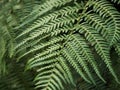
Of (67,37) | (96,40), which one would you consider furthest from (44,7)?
(96,40)

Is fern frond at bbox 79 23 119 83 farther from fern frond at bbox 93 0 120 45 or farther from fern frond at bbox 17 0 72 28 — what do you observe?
fern frond at bbox 17 0 72 28

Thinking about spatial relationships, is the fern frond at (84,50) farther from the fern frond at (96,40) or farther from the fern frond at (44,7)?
the fern frond at (44,7)

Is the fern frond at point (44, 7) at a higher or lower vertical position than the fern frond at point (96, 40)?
higher

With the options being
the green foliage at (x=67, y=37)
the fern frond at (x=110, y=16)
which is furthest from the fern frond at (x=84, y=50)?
the fern frond at (x=110, y=16)

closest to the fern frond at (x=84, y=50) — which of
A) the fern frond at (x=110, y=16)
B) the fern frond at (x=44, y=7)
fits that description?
the fern frond at (x=110, y=16)

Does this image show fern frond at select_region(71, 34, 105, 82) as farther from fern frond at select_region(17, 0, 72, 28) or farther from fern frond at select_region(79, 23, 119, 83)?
fern frond at select_region(17, 0, 72, 28)

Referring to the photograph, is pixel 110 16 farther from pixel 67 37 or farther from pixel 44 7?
pixel 44 7

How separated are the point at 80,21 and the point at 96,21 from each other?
8 centimetres

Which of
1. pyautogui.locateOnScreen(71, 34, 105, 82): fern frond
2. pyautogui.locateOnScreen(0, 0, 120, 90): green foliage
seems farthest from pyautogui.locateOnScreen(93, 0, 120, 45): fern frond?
pyautogui.locateOnScreen(71, 34, 105, 82): fern frond

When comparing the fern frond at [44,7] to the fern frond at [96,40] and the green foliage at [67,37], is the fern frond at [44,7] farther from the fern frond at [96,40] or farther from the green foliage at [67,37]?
the fern frond at [96,40]

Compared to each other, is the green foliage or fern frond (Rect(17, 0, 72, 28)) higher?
fern frond (Rect(17, 0, 72, 28))

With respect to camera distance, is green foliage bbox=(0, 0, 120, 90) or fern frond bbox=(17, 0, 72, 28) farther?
fern frond bbox=(17, 0, 72, 28)

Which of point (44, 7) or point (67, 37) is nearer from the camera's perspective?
point (67, 37)

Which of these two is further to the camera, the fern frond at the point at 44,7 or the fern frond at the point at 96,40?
the fern frond at the point at 44,7
